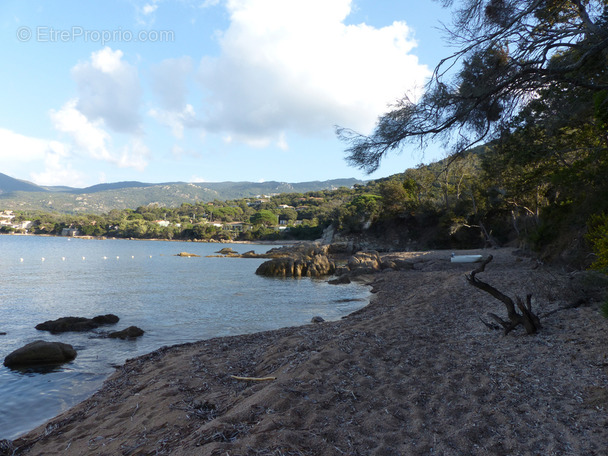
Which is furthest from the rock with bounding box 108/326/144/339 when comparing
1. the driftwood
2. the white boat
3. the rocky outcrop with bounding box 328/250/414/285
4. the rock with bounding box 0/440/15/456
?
the white boat

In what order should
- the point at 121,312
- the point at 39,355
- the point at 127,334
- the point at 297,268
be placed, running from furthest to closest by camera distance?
the point at 297,268 → the point at 121,312 → the point at 127,334 → the point at 39,355

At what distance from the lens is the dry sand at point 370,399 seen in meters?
3.21

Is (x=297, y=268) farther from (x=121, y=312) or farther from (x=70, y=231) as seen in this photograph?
(x=70, y=231)

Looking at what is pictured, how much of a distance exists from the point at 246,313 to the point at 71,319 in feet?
18.6

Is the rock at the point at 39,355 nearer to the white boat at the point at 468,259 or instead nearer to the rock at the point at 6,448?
the rock at the point at 6,448

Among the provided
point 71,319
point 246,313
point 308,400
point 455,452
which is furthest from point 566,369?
point 71,319

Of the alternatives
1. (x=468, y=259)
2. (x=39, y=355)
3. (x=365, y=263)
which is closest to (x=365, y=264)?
(x=365, y=263)

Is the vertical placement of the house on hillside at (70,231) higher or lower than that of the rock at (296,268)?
higher

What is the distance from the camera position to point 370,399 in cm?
409

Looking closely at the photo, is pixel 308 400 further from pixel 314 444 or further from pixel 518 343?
pixel 518 343

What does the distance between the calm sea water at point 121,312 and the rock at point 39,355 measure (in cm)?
26

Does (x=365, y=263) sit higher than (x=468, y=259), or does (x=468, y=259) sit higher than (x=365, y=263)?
(x=468, y=259)

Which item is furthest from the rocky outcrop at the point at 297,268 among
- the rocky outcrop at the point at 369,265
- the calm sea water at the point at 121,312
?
the rocky outcrop at the point at 369,265

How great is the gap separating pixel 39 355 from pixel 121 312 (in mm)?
6325
